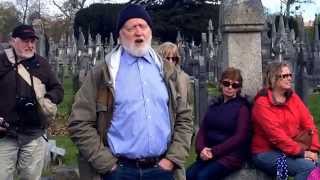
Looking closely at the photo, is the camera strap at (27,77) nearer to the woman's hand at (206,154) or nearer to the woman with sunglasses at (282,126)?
the woman's hand at (206,154)

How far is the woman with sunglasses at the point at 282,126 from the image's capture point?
5.89 metres

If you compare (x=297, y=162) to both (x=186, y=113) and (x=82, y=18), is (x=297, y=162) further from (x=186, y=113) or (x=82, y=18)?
(x=82, y=18)

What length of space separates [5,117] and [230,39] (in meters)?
2.68

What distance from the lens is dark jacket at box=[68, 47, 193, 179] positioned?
399 centimetres

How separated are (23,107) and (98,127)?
1.84 meters

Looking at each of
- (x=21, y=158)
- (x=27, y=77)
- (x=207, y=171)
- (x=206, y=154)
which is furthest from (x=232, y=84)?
(x=21, y=158)

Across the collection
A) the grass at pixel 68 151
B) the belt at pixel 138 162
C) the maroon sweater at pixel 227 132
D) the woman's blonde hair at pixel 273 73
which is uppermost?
the woman's blonde hair at pixel 273 73

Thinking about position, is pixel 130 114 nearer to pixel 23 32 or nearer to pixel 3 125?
pixel 3 125

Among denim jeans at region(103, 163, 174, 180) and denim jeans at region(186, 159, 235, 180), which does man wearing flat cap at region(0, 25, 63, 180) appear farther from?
denim jeans at region(103, 163, 174, 180)

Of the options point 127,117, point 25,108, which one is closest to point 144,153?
point 127,117

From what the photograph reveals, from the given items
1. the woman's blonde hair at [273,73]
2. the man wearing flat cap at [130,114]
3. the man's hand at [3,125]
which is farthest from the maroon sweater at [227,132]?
the man wearing flat cap at [130,114]

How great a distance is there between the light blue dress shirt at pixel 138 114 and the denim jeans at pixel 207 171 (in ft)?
6.98

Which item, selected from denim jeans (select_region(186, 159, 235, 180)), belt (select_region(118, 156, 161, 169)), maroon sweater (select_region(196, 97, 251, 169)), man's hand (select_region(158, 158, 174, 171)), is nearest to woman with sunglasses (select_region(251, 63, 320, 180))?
maroon sweater (select_region(196, 97, 251, 169))

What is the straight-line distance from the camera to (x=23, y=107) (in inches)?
225
